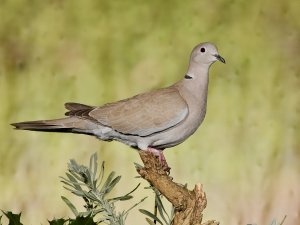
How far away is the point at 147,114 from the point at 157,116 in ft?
0.04

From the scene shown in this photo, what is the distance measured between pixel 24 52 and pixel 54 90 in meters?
0.08

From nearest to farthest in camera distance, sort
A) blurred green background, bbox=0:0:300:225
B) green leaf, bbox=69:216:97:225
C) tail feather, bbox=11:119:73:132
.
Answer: green leaf, bbox=69:216:97:225, tail feather, bbox=11:119:73:132, blurred green background, bbox=0:0:300:225

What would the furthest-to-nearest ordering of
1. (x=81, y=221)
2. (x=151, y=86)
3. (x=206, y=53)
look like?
1. (x=151, y=86)
2. (x=206, y=53)
3. (x=81, y=221)

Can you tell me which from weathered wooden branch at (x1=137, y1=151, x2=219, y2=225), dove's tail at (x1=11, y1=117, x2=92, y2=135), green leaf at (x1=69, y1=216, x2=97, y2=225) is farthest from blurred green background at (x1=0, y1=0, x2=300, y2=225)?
green leaf at (x1=69, y1=216, x2=97, y2=225)

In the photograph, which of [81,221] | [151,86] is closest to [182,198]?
[81,221]

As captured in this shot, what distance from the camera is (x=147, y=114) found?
2.89 ft

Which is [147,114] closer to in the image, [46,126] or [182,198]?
[46,126]

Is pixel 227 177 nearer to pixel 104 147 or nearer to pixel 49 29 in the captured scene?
pixel 104 147

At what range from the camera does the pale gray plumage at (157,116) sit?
2.82ft

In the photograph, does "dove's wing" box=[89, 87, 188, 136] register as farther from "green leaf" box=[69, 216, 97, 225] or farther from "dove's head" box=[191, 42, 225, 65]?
"green leaf" box=[69, 216, 97, 225]

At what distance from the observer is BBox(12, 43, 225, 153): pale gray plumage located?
86 centimetres

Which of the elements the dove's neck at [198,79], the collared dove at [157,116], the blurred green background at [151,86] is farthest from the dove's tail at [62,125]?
the blurred green background at [151,86]

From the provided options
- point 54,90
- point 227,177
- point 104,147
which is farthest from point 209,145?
point 54,90

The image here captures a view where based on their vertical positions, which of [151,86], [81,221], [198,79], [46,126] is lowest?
[81,221]
